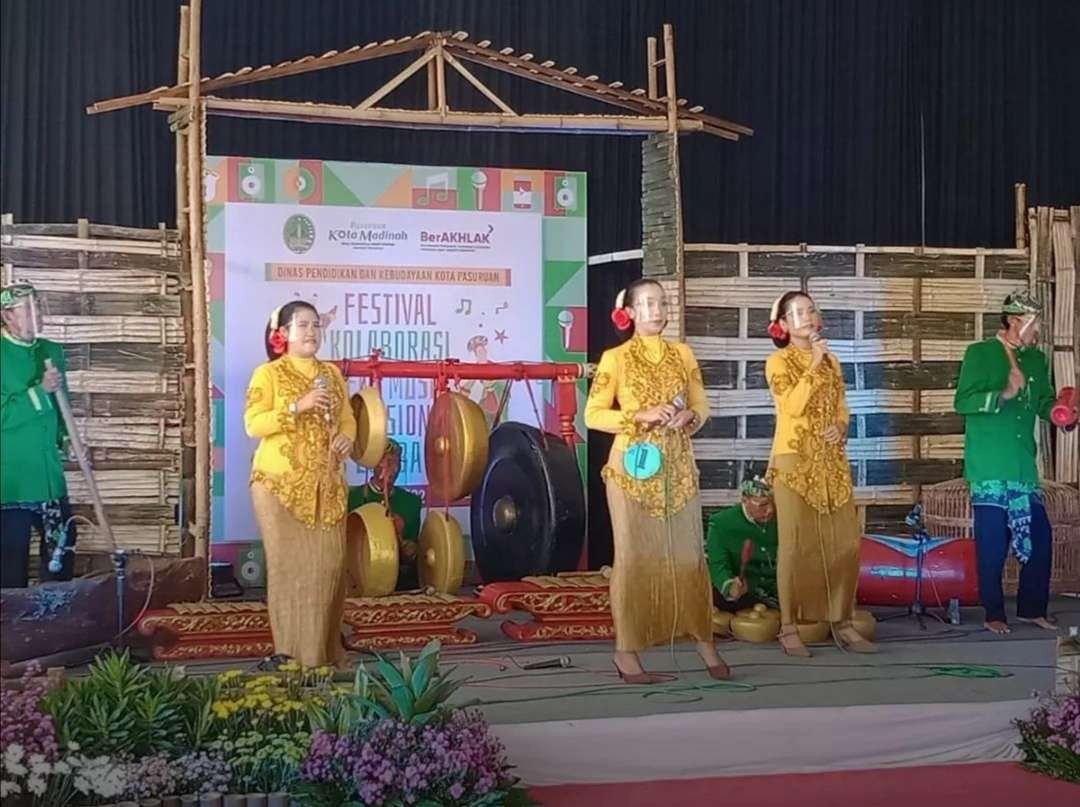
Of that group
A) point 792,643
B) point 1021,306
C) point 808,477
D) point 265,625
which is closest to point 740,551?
point 792,643

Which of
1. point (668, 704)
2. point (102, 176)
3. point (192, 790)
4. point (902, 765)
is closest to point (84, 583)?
point (192, 790)

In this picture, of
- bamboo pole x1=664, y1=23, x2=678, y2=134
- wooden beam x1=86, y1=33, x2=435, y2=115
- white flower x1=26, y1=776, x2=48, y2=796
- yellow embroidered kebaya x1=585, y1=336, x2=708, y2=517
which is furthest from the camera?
bamboo pole x1=664, y1=23, x2=678, y2=134

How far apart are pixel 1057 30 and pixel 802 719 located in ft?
14.4

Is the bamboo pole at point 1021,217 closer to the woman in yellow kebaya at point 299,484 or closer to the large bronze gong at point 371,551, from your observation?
the large bronze gong at point 371,551

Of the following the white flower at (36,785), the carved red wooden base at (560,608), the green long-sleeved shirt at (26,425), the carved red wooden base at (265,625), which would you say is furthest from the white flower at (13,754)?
the carved red wooden base at (560,608)

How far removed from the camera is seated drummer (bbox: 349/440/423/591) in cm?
664

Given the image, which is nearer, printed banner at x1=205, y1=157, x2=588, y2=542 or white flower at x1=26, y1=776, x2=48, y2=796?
white flower at x1=26, y1=776, x2=48, y2=796

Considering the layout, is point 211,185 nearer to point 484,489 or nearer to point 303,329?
point 484,489

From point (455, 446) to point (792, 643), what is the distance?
1.68 meters

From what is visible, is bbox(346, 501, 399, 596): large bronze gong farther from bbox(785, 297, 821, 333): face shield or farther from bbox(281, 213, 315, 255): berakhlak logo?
bbox(785, 297, 821, 333): face shield

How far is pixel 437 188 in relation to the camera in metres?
7.34

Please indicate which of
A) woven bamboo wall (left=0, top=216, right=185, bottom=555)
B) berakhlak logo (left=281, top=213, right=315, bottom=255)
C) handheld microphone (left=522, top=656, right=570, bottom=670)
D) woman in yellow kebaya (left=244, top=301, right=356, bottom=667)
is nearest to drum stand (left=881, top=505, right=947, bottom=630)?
handheld microphone (left=522, top=656, right=570, bottom=670)

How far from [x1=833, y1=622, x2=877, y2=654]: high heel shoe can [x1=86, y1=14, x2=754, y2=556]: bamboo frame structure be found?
6.06 feet

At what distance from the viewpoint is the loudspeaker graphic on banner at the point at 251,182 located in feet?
23.1
